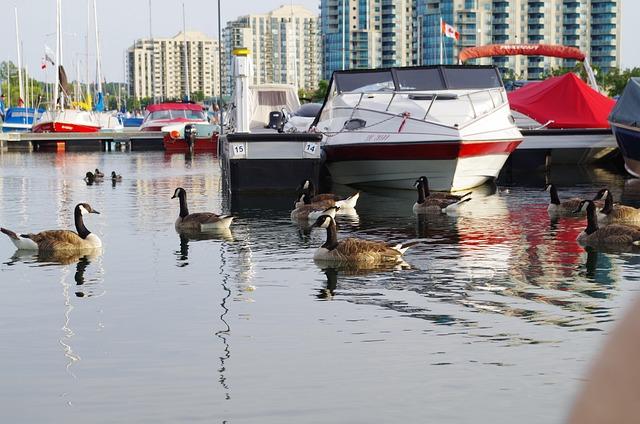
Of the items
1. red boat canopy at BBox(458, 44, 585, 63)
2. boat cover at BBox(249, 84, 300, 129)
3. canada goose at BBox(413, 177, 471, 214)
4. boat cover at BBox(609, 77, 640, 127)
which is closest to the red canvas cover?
red boat canopy at BBox(458, 44, 585, 63)

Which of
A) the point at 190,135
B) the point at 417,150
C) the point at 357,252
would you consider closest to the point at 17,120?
the point at 190,135

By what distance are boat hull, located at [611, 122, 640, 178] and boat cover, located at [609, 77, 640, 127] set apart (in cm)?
19

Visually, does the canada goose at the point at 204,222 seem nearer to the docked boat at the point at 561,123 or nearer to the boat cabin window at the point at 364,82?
the boat cabin window at the point at 364,82

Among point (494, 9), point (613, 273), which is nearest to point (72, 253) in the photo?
point (613, 273)

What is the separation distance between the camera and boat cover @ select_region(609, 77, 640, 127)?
3353cm

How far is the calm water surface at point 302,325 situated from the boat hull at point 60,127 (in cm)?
Answer: 5366

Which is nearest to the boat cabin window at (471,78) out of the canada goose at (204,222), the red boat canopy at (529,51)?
the canada goose at (204,222)

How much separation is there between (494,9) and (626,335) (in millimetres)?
200220

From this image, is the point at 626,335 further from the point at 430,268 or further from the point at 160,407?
the point at 430,268

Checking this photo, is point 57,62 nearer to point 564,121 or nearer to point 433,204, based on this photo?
point 564,121

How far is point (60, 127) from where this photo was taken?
244 feet

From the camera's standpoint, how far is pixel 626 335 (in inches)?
22.4

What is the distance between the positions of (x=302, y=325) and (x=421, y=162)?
57.6 feet

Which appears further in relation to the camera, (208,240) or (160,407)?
(208,240)
